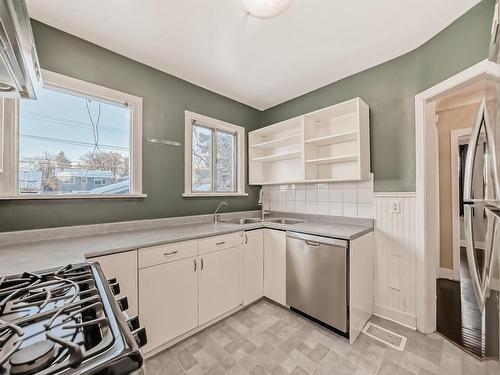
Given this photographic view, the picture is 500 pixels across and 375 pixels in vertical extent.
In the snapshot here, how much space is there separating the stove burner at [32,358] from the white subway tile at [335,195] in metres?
2.46

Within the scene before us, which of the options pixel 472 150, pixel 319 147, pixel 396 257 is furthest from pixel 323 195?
pixel 472 150

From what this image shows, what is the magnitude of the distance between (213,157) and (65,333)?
2386 mm

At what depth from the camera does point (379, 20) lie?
162cm

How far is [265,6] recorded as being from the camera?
1.33 metres

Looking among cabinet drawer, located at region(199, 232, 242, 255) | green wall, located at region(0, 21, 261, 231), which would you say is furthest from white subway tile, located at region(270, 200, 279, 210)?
cabinet drawer, located at region(199, 232, 242, 255)

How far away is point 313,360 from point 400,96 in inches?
95.1

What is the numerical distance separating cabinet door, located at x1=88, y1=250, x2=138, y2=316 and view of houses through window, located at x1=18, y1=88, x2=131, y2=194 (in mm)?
806

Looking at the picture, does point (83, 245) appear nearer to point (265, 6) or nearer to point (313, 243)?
point (313, 243)

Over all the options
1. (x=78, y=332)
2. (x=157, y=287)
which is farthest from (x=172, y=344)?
(x=78, y=332)

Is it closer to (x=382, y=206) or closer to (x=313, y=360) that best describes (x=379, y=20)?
(x=382, y=206)

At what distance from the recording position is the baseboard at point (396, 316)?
1.90 meters

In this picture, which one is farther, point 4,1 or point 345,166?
point 345,166

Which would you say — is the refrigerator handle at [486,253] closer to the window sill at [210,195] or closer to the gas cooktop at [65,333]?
the gas cooktop at [65,333]

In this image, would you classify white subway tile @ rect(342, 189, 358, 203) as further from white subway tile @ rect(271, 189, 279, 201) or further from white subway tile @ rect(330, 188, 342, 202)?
white subway tile @ rect(271, 189, 279, 201)
